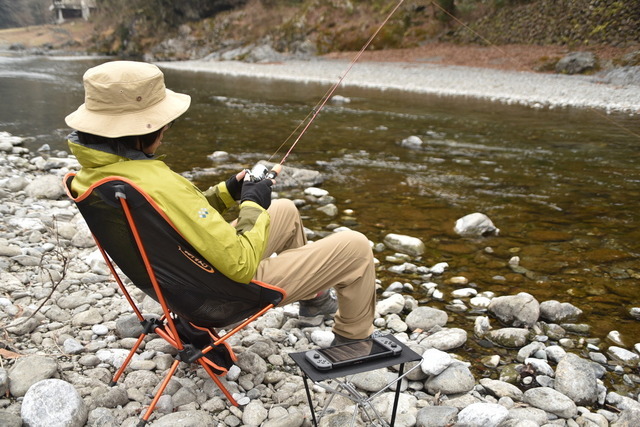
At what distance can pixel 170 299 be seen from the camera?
2559mm

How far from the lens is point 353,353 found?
8.64ft

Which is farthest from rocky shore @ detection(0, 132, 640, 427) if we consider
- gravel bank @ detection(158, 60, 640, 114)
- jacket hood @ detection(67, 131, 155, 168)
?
gravel bank @ detection(158, 60, 640, 114)

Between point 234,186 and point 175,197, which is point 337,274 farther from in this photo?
point 175,197

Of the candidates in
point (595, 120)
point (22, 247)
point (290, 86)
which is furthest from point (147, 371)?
point (290, 86)

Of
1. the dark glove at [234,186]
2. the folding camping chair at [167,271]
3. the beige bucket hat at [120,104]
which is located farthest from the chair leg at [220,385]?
the beige bucket hat at [120,104]

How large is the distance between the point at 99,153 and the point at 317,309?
1986 millimetres

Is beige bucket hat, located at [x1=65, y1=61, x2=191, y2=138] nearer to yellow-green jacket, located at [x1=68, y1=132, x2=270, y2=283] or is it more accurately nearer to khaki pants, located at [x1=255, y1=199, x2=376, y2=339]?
yellow-green jacket, located at [x1=68, y1=132, x2=270, y2=283]

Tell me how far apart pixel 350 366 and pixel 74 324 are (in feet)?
6.71

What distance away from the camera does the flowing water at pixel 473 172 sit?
518 centimetres

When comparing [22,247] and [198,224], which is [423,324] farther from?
[22,247]

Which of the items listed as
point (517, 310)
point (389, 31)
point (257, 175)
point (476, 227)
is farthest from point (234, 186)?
point (389, 31)

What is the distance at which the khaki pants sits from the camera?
2803mm

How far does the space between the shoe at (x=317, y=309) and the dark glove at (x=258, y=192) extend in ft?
3.65

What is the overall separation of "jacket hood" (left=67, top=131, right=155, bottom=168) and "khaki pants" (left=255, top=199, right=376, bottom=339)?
2.86 ft
